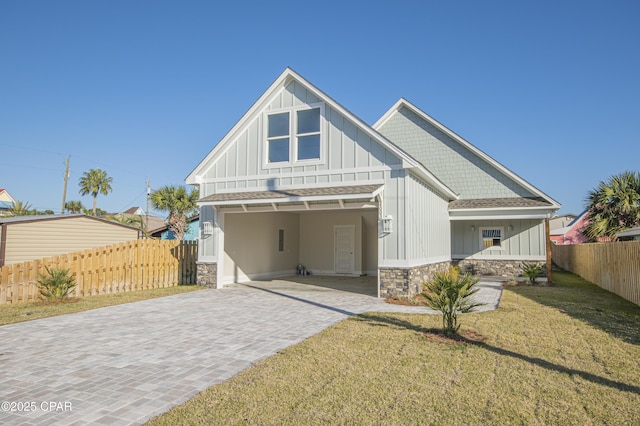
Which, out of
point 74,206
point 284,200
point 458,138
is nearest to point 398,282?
point 284,200

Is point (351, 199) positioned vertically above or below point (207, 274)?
above

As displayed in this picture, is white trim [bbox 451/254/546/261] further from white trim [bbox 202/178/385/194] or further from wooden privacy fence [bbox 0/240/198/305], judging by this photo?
wooden privacy fence [bbox 0/240/198/305]

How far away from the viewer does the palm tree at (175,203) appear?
1181 inches

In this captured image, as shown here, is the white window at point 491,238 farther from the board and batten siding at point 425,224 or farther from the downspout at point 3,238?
the downspout at point 3,238

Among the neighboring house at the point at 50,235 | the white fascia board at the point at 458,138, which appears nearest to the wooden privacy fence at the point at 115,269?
the neighboring house at the point at 50,235

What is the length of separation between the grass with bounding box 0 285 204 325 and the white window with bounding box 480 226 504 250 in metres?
13.1

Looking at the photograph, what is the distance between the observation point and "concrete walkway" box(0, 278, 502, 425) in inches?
164

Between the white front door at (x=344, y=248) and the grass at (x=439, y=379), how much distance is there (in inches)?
445

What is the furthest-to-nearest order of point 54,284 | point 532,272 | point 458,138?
point 458,138, point 532,272, point 54,284

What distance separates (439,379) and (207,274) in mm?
11138

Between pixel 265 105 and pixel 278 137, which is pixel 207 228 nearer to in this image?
pixel 278 137

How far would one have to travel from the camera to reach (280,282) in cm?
1612

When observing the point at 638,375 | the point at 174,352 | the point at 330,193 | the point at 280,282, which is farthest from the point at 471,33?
the point at 174,352

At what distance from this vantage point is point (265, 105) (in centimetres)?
1423
